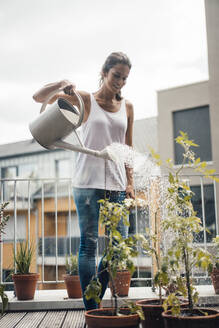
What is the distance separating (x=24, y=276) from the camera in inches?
96.0

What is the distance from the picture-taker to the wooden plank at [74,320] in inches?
73.2

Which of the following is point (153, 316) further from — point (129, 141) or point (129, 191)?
point (129, 141)

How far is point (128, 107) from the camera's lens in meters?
1.81

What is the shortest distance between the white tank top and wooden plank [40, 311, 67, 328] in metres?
0.73

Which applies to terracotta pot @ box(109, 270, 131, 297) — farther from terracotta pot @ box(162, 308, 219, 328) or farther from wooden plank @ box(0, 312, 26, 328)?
terracotta pot @ box(162, 308, 219, 328)

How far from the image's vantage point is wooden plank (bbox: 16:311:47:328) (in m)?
1.88

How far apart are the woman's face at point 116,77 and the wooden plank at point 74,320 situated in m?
1.09

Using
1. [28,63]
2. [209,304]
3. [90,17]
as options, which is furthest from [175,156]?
[209,304]

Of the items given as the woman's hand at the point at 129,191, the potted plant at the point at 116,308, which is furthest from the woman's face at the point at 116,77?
the potted plant at the point at 116,308

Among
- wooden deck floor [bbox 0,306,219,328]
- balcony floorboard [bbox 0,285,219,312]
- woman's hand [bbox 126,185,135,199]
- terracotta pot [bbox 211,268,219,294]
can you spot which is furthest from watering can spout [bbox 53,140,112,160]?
terracotta pot [bbox 211,268,219,294]

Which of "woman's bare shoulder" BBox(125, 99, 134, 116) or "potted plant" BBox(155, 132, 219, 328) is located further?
"woman's bare shoulder" BBox(125, 99, 134, 116)

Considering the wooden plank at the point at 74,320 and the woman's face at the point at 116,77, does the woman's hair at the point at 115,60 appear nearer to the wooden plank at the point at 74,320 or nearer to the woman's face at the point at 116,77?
the woman's face at the point at 116,77

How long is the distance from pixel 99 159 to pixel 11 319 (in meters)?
1.05

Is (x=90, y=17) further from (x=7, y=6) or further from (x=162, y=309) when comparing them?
(x=162, y=309)
